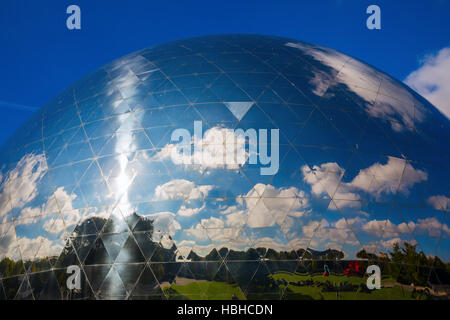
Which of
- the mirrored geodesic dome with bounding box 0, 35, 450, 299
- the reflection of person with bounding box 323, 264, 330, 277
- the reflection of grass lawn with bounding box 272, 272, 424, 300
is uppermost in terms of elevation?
the mirrored geodesic dome with bounding box 0, 35, 450, 299

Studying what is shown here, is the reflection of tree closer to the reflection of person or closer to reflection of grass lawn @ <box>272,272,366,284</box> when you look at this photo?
reflection of grass lawn @ <box>272,272,366,284</box>

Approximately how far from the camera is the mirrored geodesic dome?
722cm

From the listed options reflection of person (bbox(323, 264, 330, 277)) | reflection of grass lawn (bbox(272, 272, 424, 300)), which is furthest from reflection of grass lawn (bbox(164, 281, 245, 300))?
reflection of person (bbox(323, 264, 330, 277))

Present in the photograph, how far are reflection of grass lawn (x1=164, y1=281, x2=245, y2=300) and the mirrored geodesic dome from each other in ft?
0.10

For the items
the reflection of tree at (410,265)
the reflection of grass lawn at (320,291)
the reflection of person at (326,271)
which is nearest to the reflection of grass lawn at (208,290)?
the reflection of grass lawn at (320,291)

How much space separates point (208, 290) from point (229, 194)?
80.3 inches

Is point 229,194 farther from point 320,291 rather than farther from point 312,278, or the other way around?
point 320,291

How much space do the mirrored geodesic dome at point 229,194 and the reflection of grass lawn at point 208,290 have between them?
29 millimetres

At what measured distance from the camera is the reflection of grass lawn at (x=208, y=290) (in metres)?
7.02

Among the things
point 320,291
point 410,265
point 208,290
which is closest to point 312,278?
point 320,291

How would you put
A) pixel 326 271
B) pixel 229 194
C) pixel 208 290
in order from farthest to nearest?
pixel 229 194 → pixel 326 271 → pixel 208 290

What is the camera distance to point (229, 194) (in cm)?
760
